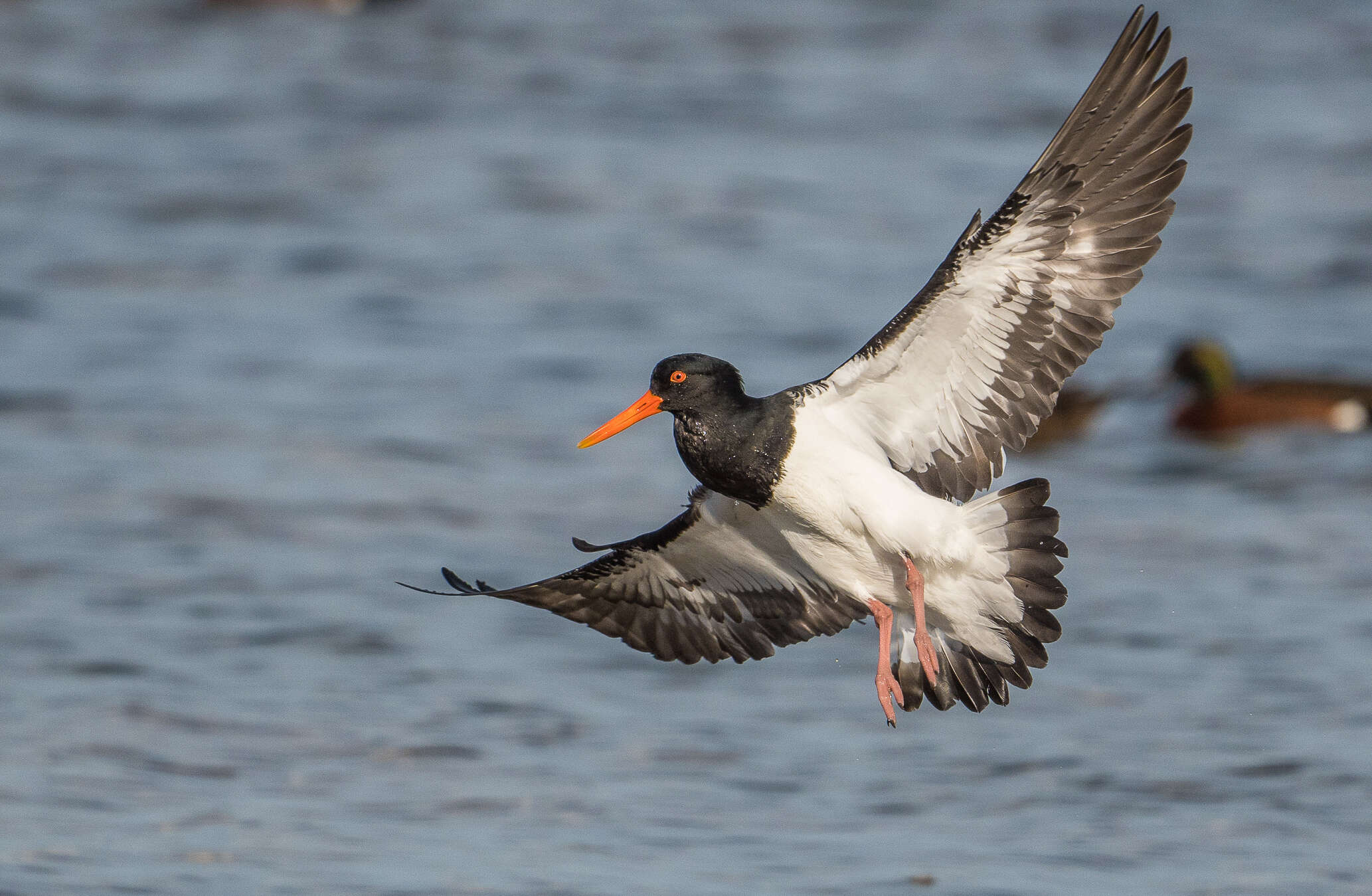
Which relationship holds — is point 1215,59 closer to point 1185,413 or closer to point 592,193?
point 592,193

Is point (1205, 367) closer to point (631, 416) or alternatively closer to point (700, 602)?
point (700, 602)

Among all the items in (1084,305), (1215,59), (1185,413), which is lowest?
(1084,305)

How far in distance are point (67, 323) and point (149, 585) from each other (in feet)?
15.3

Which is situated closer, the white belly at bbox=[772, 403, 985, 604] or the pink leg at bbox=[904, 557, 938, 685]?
the white belly at bbox=[772, 403, 985, 604]

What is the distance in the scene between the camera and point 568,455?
11.1m

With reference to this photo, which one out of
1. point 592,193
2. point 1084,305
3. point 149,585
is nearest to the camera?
point 1084,305

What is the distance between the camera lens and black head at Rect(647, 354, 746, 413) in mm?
5680

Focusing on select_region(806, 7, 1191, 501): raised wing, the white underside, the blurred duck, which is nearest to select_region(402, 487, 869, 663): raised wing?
the white underside

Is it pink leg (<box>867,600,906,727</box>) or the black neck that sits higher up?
the black neck

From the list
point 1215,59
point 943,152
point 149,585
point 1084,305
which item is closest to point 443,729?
point 149,585

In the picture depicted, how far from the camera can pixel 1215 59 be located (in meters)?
→ 20.1

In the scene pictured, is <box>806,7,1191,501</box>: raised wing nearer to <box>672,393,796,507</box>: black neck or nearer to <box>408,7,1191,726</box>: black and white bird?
<box>408,7,1191,726</box>: black and white bird

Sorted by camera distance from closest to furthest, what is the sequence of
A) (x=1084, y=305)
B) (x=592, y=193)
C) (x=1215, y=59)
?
(x=1084, y=305) < (x=592, y=193) < (x=1215, y=59)

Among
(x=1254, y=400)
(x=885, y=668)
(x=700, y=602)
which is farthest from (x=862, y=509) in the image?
(x=1254, y=400)
